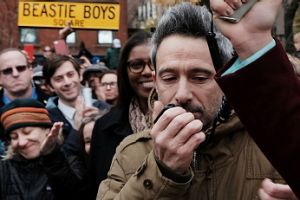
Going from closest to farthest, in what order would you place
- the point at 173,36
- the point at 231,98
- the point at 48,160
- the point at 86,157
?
1. the point at 231,98
2. the point at 173,36
3. the point at 48,160
4. the point at 86,157

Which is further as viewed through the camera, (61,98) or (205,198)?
(61,98)

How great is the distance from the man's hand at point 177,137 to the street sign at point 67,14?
7099 millimetres

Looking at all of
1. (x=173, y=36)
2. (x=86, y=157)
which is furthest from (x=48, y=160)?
(x=173, y=36)

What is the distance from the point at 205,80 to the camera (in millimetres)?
1952

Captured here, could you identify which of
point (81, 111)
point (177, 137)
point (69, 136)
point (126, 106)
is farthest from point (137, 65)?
point (177, 137)

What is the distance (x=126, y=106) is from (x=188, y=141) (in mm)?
1946

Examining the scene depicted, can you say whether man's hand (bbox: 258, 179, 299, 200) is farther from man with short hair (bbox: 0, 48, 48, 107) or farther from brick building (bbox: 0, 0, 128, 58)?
brick building (bbox: 0, 0, 128, 58)

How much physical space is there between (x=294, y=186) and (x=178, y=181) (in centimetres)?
62

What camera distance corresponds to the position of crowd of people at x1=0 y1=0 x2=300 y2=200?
3.36ft

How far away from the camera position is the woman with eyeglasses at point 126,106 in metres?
3.44

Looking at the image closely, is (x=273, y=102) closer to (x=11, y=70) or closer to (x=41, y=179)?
(x=41, y=179)

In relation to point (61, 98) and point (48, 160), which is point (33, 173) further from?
point (61, 98)

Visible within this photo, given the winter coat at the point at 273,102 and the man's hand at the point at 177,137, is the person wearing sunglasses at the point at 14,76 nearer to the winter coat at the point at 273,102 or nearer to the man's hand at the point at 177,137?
the man's hand at the point at 177,137

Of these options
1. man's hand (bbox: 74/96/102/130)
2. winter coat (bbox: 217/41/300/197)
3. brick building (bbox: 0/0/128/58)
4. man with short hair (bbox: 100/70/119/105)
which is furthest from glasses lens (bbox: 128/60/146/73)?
brick building (bbox: 0/0/128/58)
